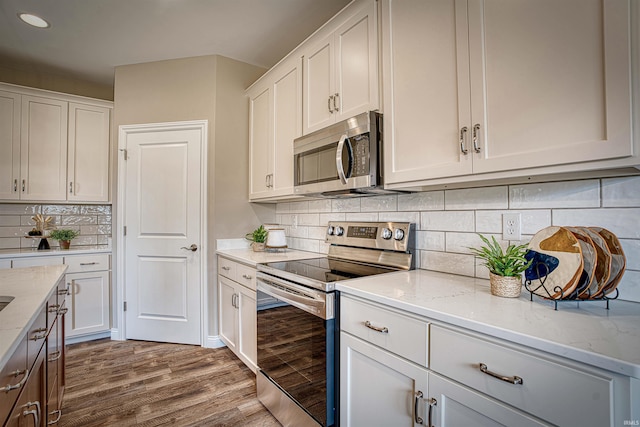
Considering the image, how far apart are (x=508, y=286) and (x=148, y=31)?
307 centimetres

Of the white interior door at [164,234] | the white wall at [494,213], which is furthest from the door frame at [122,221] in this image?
the white wall at [494,213]

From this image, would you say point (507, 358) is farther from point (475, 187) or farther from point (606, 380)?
point (475, 187)

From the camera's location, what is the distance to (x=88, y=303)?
9.83 feet

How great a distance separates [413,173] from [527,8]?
69 centimetres

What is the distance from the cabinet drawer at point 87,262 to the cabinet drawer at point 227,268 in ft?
4.01

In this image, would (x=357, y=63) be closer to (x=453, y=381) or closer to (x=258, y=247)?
(x=453, y=381)

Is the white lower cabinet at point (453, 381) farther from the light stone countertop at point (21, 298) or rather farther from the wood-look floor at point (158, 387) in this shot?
the light stone countertop at point (21, 298)

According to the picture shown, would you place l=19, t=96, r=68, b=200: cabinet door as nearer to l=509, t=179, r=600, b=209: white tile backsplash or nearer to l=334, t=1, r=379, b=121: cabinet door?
l=334, t=1, r=379, b=121: cabinet door

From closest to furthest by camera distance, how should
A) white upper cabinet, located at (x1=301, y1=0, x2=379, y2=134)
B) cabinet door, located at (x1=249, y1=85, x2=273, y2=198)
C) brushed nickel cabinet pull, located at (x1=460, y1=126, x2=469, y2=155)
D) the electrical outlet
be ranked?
brushed nickel cabinet pull, located at (x1=460, y1=126, x2=469, y2=155) < the electrical outlet < white upper cabinet, located at (x1=301, y1=0, x2=379, y2=134) < cabinet door, located at (x1=249, y1=85, x2=273, y2=198)

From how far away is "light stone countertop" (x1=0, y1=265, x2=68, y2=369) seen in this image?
84 centimetres

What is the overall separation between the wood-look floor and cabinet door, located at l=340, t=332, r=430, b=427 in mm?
764

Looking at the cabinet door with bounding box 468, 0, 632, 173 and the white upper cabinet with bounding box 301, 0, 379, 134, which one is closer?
the cabinet door with bounding box 468, 0, 632, 173

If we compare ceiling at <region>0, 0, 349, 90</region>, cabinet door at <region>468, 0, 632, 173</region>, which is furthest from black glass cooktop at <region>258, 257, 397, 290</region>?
ceiling at <region>0, 0, 349, 90</region>

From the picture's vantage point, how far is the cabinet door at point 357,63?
1.65 meters
